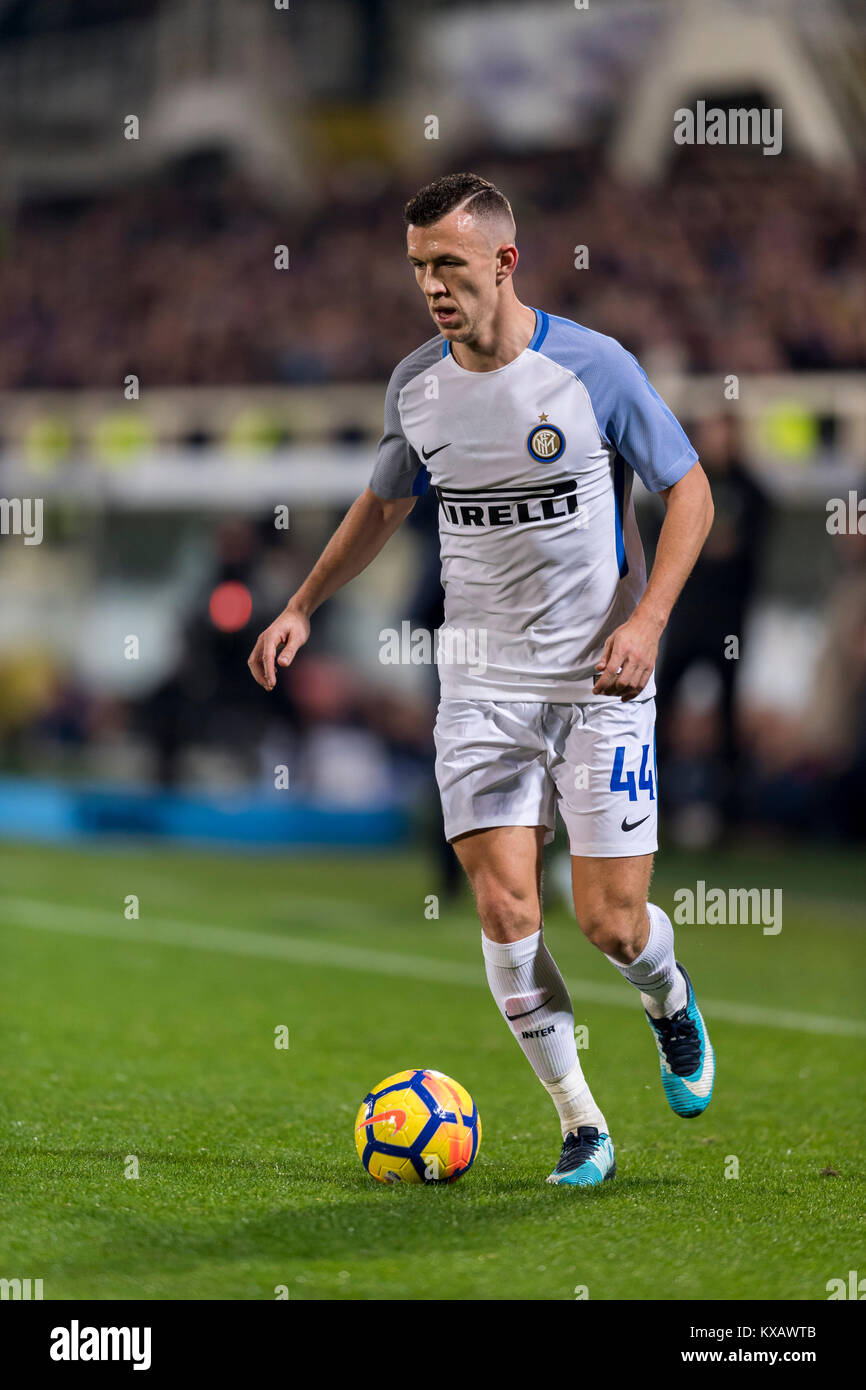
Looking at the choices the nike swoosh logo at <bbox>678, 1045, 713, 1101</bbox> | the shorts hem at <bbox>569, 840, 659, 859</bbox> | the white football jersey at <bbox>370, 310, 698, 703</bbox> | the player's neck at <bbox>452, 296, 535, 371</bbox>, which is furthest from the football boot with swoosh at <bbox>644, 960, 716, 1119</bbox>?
the player's neck at <bbox>452, 296, 535, 371</bbox>

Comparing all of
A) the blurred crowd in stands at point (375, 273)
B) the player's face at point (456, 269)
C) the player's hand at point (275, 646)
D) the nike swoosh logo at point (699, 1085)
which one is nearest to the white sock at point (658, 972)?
the nike swoosh logo at point (699, 1085)

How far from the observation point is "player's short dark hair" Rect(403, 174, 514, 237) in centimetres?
368

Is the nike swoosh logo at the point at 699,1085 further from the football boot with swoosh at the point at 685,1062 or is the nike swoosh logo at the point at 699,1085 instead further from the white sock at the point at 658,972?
the white sock at the point at 658,972

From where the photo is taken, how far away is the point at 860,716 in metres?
10.7

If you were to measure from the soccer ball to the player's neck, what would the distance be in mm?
1594

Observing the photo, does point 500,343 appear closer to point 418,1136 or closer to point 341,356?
point 418,1136

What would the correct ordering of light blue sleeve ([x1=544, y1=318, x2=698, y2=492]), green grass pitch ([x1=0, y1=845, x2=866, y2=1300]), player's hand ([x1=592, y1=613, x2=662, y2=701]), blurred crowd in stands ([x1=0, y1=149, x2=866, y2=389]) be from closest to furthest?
green grass pitch ([x1=0, y1=845, x2=866, y2=1300]), player's hand ([x1=592, y1=613, x2=662, y2=701]), light blue sleeve ([x1=544, y1=318, x2=698, y2=492]), blurred crowd in stands ([x1=0, y1=149, x2=866, y2=389])

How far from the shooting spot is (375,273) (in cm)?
1994

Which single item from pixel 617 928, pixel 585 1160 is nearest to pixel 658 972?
pixel 617 928

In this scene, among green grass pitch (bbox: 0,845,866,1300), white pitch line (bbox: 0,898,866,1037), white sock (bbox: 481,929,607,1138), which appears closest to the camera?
green grass pitch (bbox: 0,845,866,1300)

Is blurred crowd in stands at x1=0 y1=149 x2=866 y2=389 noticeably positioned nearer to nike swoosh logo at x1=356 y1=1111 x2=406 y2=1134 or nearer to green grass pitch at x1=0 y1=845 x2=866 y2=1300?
green grass pitch at x1=0 y1=845 x2=866 y2=1300

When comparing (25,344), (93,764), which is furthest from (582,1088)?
(25,344)
